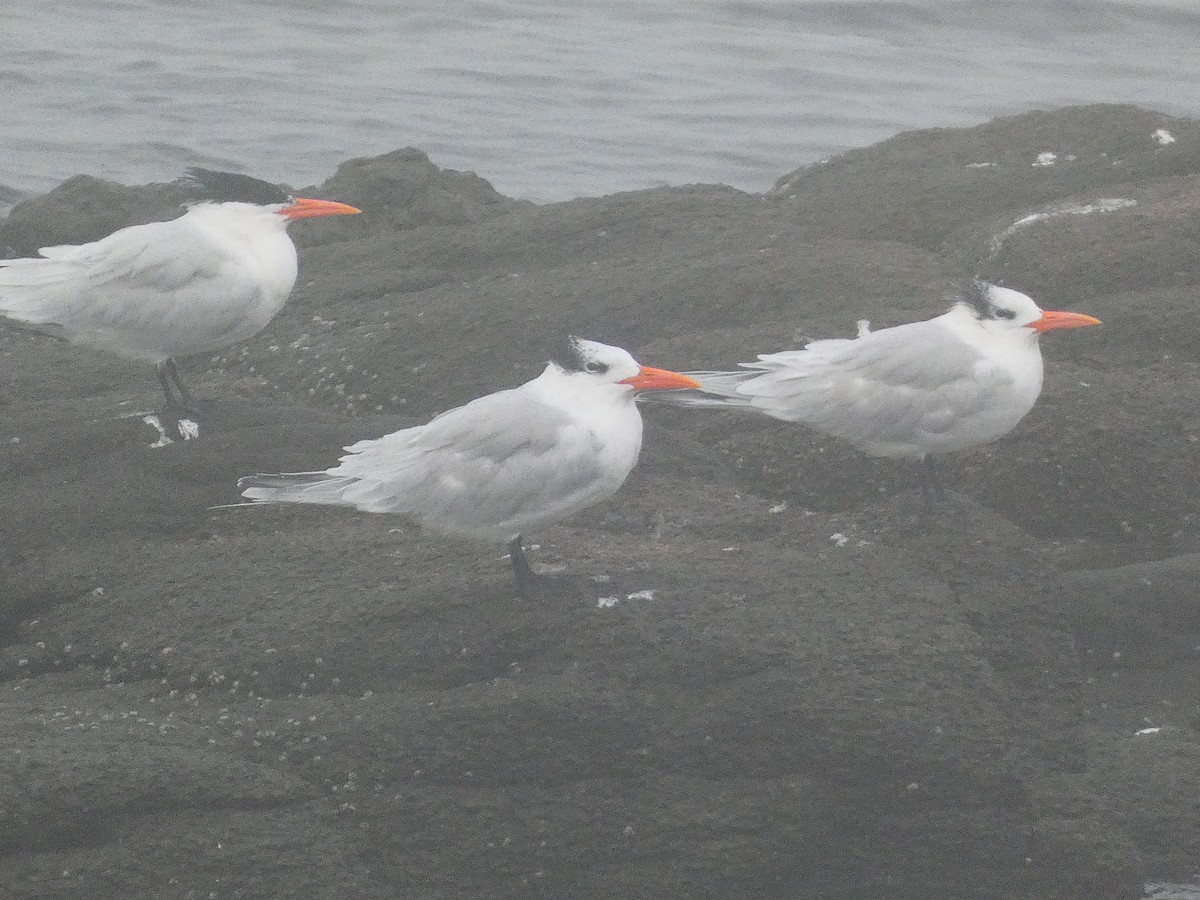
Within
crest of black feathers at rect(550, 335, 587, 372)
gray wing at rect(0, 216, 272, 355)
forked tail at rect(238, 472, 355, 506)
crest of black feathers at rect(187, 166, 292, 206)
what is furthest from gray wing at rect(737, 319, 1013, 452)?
crest of black feathers at rect(187, 166, 292, 206)

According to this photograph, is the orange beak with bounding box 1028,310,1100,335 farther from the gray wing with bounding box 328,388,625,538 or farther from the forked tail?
the forked tail

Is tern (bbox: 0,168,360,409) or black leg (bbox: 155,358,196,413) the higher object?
tern (bbox: 0,168,360,409)

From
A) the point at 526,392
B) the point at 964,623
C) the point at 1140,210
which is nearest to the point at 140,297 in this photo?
the point at 526,392

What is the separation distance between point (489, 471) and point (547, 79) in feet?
46.6

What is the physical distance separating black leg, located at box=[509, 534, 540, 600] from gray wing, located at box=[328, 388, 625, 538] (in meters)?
0.06

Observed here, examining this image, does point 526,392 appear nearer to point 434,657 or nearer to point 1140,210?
point 434,657

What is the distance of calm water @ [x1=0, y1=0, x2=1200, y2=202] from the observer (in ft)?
55.0

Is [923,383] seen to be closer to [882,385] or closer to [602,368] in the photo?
[882,385]

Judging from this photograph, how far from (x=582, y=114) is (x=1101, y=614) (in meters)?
13.1

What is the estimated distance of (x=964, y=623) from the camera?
5379 mm

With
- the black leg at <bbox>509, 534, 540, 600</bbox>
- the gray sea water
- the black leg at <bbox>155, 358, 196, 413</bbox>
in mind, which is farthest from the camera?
the gray sea water

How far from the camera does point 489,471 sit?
5.47 meters

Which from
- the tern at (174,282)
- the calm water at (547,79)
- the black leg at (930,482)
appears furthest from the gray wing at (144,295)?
the calm water at (547,79)

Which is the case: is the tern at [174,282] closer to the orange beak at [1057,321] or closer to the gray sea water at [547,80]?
the orange beak at [1057,321]
